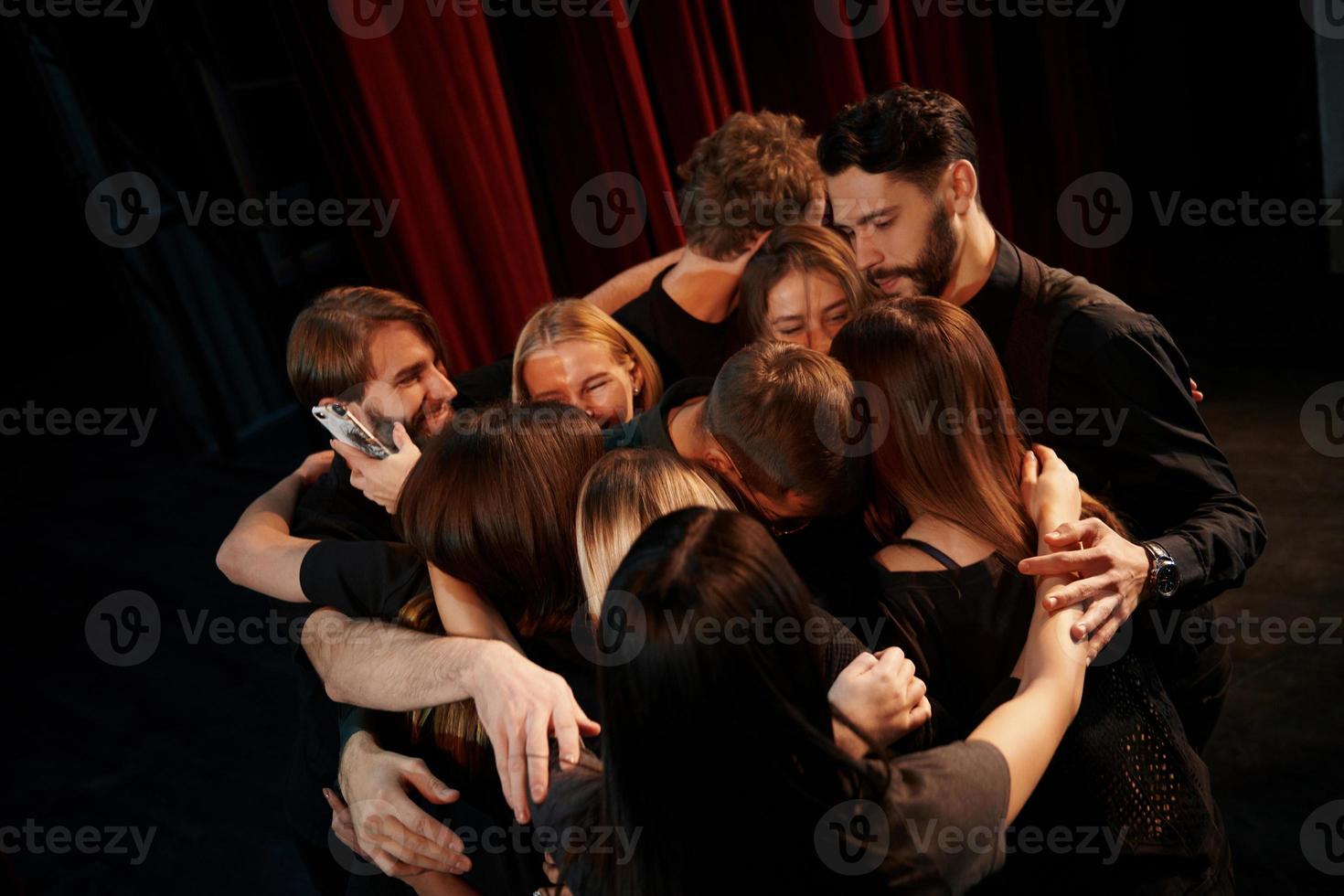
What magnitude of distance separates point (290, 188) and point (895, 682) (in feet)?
13.5

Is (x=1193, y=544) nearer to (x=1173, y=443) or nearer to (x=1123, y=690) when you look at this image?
(x=1173, y=443)

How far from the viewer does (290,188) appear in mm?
4629

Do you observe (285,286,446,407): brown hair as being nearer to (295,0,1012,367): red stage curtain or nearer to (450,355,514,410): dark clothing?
(450,355,514,410): dark clothing

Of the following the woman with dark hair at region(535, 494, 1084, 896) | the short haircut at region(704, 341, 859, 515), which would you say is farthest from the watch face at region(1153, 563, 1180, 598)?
the woman with dark hair at region(535, 494, 1084, 896)

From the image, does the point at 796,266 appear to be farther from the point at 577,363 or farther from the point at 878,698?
the point at 878,698

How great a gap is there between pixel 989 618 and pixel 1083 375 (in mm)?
602

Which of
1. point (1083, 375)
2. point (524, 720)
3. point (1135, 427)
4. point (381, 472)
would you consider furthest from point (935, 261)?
point (524, 720)

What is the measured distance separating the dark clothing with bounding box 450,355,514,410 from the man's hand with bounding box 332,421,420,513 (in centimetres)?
57

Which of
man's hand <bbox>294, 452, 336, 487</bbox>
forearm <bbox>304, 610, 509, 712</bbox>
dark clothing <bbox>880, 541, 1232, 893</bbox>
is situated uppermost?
man's hand <bbox>294, 452, 336, 487</bbox>

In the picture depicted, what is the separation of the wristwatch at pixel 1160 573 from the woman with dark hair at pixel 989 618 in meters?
0.09

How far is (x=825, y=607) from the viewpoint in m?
1.58

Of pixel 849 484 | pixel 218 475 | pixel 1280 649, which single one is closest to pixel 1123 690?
pixel 849 484

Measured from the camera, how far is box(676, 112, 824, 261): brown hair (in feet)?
8.91

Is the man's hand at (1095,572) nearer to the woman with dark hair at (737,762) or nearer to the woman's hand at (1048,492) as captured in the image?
the woman's hand at (1048,492)
